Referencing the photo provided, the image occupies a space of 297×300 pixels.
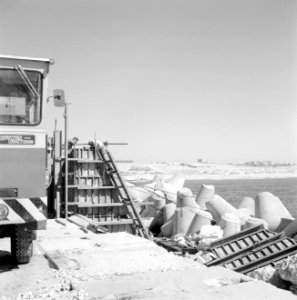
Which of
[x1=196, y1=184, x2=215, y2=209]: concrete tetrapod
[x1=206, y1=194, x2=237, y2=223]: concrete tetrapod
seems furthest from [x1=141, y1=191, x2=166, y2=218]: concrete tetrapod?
[x1=206, y1=194, x2=237, y2=223]: concrete tetrapod

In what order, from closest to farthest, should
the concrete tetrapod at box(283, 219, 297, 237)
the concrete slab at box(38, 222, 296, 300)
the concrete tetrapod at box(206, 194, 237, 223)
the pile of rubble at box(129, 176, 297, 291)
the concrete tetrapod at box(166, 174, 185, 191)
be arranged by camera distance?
the concrete slab at box(38, 222, 296, 300)
the concrete tetrapod at box(283, 219, 297, 237)
the pile of rubble at box(129, 176, 297, 291)
the concrete tetrapod at box(206, 194, 237, 223)
the concrete tetrapod at box(166, 174, 185, 191)

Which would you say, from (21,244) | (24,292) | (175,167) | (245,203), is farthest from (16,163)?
(175,167)

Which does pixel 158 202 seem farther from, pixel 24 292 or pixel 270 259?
pixel 24 292

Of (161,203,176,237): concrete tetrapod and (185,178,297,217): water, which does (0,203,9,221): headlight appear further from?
(185,178,297,217): water

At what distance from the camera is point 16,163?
5.91m

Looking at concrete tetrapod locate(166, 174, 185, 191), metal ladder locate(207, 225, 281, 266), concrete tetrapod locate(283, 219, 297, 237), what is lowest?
concrete tetrapod locate(283, 219, 297, 237)

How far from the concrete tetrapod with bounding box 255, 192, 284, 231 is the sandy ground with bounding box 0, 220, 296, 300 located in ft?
26.2

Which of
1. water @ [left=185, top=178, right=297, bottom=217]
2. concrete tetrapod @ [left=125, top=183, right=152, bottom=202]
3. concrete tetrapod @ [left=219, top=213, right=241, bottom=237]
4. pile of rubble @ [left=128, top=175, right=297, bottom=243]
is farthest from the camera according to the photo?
water @ [left=185, top=178, right=297, bottom=217]

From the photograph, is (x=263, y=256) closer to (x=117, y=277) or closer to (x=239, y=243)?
(x=239, y=243)

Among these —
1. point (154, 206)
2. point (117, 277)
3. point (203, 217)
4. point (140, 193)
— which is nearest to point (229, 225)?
point (203, 217)

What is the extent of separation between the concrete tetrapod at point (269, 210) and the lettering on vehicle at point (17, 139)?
32.6ft

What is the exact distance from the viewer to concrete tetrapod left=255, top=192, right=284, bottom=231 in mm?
14094

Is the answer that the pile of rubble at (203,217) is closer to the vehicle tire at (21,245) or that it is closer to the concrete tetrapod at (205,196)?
the concrete tetrapod at (205,196)

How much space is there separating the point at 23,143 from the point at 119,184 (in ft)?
21.1
